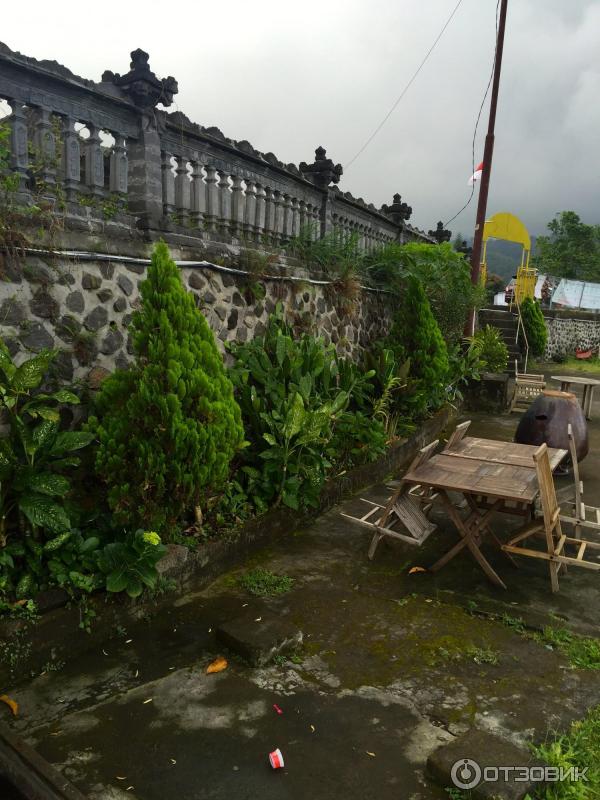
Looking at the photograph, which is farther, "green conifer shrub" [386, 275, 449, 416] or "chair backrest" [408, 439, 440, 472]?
"green conifer shrub" [386, 275, 449, 416]

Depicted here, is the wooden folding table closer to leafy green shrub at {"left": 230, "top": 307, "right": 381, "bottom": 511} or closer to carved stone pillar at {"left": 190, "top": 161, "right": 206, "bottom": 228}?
leafy green shrub at {"left": 230, "top": 307, "right": 381, "bottom": 511}

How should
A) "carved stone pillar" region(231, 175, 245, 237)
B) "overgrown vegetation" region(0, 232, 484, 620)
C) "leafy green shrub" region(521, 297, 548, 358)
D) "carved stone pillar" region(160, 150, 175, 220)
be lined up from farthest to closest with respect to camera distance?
"leafy green shrub" region(521, 297, 548, 358) < "carved stone pillar" region(231, 175, 245, 237) < "carved stone pillar" region(160, 150, 175, 220) < "overgrown vegetation" region(0, 232, 484, 620)

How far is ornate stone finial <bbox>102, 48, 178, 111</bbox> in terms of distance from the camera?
4.75 meters

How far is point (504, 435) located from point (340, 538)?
16.7 ft

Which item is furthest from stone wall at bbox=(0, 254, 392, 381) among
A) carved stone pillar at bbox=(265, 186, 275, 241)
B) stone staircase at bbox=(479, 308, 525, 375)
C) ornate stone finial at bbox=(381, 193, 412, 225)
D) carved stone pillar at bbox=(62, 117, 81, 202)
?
stone staircase at bbox=(479, 308, 525, 375)

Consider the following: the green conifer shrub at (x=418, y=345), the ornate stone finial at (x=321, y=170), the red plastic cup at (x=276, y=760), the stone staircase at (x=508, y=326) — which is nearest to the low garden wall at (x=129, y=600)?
the red plastic cup at (x=276, y=760)

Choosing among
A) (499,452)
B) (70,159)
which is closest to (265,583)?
(499,452)

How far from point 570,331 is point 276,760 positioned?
21.8m

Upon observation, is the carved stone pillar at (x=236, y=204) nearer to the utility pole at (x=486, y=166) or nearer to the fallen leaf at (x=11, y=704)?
the fallen leaf at (x=11, y=704)

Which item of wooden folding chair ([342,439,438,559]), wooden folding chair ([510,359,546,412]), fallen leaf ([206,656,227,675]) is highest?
wooden folding chair ([510,359,546,412])

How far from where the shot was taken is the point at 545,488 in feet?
13.1

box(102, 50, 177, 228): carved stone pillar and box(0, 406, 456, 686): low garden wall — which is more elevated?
box(102, 50, 177, 228): carved stone pillar

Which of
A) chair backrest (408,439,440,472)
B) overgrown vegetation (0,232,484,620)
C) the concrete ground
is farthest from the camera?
chair backrest (408,439,440,472)

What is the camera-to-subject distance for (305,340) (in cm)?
598
